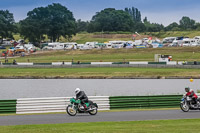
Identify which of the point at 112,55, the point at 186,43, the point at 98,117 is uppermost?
the point at 186,43

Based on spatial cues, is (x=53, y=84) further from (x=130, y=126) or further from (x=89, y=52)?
(x=89, y=52)

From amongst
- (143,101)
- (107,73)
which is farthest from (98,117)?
(107,73)

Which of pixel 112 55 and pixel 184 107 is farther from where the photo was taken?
pixel 112 55

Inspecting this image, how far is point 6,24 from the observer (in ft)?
542

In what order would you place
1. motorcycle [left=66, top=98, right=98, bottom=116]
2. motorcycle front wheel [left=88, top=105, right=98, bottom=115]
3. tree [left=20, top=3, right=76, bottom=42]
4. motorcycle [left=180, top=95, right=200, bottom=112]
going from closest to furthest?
motorcycle [left=66, top=98, right=98, bottom=116] < motorcycle front wheel [left=88, top=105, right=98, bottom=115] < motorcycle [left=180, top=95, right=200, bottom=112] < tree [left=20, top=3, right=76, bottom=42]

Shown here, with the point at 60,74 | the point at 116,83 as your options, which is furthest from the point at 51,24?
the point at 116,83

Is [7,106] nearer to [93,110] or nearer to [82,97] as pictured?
[82,97]

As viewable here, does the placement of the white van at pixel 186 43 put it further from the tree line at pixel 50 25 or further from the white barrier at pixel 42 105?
the white barrier at pixel 42 105

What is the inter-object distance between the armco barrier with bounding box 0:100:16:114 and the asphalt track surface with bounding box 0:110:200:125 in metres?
1.36

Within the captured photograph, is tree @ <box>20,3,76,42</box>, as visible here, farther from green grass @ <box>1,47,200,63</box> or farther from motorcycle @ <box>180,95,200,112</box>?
motorcycle @ <box>180,95,200,112</box>

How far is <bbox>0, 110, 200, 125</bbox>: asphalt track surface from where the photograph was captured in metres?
22.6

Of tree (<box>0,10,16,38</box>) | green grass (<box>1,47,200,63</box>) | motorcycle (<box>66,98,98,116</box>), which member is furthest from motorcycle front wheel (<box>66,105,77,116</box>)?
tree (<box>0,10,16,38</box>)

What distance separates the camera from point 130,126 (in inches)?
790

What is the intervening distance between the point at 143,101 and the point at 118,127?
920 cm
